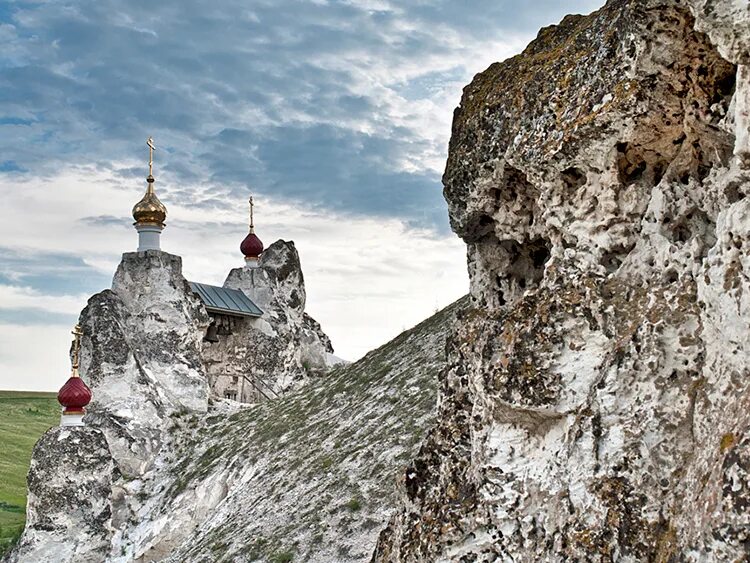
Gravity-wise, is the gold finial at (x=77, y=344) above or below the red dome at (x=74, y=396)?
above

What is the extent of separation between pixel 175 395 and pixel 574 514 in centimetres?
2251

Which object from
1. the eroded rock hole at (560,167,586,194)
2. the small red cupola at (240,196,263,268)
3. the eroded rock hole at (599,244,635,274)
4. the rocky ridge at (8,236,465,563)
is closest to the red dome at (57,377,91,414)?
the rocky ridge at (8,236,465,563)

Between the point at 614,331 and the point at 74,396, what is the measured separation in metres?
20.8

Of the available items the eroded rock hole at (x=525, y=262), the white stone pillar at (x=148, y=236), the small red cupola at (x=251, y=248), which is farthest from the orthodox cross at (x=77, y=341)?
the eroded rock hole at (x=525, y=262)

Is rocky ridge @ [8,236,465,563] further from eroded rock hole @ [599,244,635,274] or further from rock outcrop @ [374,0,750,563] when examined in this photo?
eroded rock hole @ [599,244,635,274]

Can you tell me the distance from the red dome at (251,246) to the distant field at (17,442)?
10725 millimetres

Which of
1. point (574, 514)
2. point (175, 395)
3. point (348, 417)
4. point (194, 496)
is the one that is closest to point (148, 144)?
point (175, 395)

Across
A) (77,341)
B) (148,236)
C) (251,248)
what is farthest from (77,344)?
(251,248)

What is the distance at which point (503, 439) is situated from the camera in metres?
6.19

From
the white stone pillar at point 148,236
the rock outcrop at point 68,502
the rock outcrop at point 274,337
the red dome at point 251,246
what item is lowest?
the rock outcrop at point 68,502

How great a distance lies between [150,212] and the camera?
28312mm

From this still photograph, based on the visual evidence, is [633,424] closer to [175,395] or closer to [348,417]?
[348,417]

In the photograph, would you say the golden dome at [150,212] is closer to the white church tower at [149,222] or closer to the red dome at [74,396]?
the white church tower at [149,222]

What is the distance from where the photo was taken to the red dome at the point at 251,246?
35.2 m
